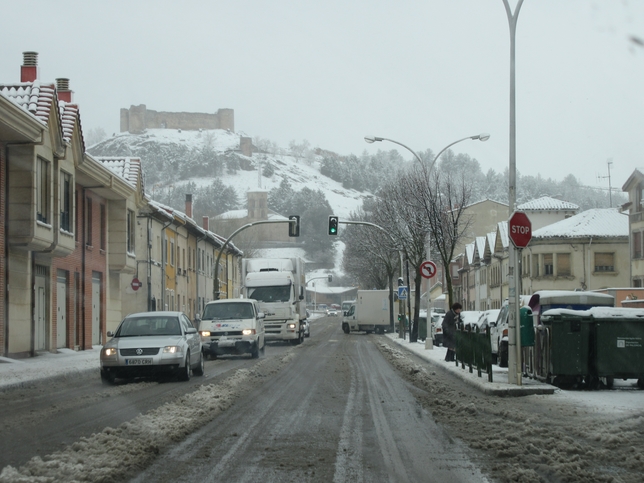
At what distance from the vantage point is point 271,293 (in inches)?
1503

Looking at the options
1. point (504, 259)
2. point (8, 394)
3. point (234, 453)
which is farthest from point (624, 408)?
point (504, 259)

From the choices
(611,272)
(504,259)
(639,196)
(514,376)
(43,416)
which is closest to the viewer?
(43,416)

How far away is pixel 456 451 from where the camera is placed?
8750 millimetres

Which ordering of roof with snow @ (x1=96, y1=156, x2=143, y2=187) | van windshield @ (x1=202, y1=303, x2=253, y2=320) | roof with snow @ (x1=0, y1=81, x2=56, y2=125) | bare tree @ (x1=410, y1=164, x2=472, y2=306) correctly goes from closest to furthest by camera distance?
roof with snow @ (x1=0, y1=81, x2=56, y2=125) → van windshield @ (x1=202, y1=303, x2=253, y2=320) → bare tree @ (x1=410, y1=164, x2=472, y2=306) → roof with snow @ (x1=96, y1=156, x2=143, y2=187)

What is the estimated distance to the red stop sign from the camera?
1532 centimetres

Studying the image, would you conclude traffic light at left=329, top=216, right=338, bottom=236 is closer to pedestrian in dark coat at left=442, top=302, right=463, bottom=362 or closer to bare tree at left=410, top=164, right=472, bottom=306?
bare tree at left=410, top=164, right=472, bottom=306

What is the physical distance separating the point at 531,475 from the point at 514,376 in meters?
8.51

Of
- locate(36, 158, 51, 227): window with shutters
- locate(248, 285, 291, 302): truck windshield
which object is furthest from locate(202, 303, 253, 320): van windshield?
locate(248, 285, 291, 302): truck windshield

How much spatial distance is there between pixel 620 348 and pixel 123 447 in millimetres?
9834

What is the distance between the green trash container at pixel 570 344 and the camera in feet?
50.0

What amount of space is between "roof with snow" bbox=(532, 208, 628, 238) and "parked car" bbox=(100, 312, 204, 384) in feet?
130

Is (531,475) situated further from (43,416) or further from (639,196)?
(639,196)

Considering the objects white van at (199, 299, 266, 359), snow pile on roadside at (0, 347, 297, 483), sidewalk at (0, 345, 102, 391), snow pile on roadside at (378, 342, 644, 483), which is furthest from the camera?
white van at (199, 299, 266, 359)

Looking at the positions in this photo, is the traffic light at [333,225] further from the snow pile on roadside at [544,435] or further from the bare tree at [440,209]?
the snow pile on roadside at [544,435]
